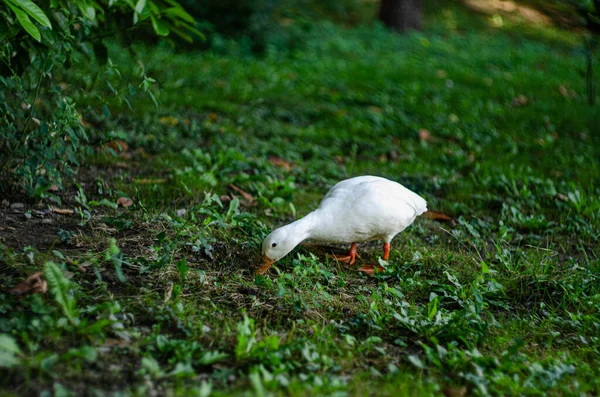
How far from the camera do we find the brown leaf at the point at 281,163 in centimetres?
506

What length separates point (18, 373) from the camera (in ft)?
6.88

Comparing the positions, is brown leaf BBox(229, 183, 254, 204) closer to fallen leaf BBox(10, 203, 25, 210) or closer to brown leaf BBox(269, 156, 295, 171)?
brown leaf BBox(269, 156, 295, 171)

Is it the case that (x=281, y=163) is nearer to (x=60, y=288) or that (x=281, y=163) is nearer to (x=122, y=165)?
(x=122, y=165)

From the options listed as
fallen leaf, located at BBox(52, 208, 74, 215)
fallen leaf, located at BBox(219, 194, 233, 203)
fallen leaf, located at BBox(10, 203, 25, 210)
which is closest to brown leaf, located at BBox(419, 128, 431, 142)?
fallen leaf, located at BBox(219, 194, 233, 203)

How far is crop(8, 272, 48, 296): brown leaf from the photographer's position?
246cm

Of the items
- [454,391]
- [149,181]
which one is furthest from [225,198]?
[454,391]

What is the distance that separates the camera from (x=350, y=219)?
3.30m

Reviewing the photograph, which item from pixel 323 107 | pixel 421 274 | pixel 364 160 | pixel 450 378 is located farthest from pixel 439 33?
pixel 450 378

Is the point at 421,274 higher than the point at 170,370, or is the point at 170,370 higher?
the point at 170,370

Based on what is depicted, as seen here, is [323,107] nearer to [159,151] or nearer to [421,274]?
[159,151]

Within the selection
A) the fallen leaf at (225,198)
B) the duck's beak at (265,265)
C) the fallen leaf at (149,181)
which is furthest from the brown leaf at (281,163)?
the duck's beak at (265,265)

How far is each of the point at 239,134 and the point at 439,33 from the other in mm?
8581

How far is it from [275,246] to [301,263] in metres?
0.30

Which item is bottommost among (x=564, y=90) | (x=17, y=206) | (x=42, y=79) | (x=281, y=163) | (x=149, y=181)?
(x=564, y=90)
